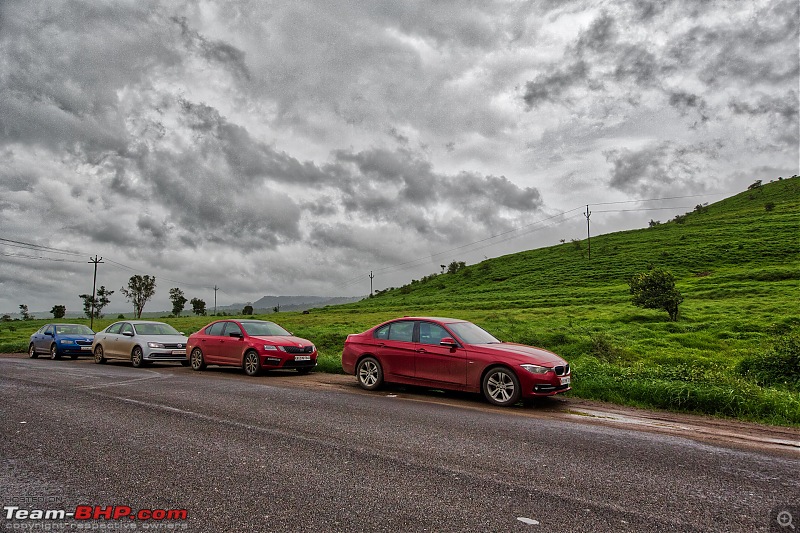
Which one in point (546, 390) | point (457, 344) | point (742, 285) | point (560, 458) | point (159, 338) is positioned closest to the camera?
point (560, 458)

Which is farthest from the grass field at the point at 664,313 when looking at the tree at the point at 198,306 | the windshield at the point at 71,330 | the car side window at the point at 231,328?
the tree at the point at 198,306

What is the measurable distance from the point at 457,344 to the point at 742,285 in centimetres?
4724

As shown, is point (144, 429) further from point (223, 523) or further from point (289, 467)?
point (223, 523)

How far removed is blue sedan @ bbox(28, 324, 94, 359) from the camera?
814 inches

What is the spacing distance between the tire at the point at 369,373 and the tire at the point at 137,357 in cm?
Answer: 950

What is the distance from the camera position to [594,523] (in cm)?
341

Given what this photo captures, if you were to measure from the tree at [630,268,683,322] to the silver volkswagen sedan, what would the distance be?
25.8 meters

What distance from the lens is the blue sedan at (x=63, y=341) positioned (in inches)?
814

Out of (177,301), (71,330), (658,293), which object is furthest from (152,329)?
(177,301)

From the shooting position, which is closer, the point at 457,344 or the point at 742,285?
the point at 457,344

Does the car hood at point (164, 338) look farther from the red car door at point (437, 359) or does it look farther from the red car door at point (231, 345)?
the red car door at point (437, 359)

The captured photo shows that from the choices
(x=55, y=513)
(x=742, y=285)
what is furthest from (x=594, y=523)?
(x=742, y=285)

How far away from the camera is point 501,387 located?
8695 millimetres

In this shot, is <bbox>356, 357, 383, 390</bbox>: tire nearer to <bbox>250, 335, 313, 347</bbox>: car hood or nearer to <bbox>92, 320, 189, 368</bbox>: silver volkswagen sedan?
<bbox>250, 335, 313, 347</bbox>: car hood
